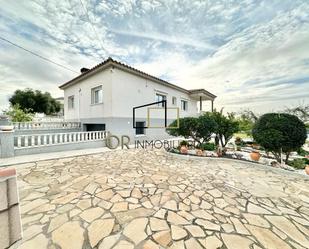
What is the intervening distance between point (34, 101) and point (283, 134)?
2664 centimetres

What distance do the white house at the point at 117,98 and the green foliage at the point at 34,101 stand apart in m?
9.82

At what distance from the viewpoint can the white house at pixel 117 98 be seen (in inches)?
362

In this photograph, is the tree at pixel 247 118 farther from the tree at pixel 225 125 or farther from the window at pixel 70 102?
the window at pixel 70 102

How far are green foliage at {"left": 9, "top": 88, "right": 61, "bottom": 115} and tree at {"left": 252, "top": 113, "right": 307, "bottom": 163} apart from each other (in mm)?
23897

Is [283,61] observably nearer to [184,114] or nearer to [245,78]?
[245,78]

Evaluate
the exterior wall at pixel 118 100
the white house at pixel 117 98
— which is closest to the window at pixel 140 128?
the white house at pixel 117 98

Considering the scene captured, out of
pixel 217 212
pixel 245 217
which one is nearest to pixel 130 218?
pixel 217 212

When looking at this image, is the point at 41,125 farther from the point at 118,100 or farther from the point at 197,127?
the point at 197,127

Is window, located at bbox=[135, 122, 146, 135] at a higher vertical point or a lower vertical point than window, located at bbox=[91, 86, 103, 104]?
lower

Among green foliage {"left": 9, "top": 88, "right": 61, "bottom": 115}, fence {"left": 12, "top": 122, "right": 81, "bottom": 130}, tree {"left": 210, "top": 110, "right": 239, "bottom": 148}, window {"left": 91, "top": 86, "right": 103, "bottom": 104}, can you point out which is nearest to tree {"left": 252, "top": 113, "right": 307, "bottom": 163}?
tree {"left": 210, "top": 110, "right": 239, "bottom": 148}

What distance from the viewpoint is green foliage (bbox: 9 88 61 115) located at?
1919 centimetres

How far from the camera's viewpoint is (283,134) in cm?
523

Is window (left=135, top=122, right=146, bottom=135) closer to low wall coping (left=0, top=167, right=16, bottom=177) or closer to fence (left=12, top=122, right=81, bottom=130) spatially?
fence (left=12, top=122, right=81, bottom=130)

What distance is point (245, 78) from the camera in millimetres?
11609
